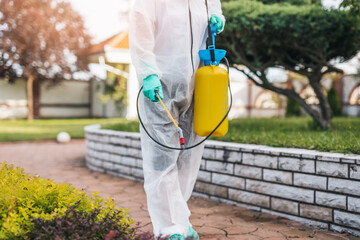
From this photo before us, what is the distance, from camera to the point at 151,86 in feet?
6.48

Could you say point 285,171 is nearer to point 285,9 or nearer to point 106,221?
point 106,221

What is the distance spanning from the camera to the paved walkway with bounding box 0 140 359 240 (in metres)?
2.57

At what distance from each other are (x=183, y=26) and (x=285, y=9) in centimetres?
271

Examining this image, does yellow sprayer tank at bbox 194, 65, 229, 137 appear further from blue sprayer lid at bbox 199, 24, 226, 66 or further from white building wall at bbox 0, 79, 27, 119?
white building wall at bbox 0, 79, 27, 119

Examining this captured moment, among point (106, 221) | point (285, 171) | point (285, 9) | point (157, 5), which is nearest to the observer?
point (106, 221)

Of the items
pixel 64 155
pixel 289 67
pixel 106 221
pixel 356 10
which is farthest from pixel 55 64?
pixel 106 221

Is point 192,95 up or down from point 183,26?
down

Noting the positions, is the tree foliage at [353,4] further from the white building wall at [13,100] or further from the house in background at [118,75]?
the white building wall at [13,100]

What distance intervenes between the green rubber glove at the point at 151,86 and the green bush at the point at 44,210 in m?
0.62

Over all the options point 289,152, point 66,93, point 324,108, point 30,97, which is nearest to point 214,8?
point 289,152

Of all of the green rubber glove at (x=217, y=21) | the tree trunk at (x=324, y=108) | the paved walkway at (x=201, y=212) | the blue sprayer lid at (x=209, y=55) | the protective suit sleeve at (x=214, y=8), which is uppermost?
the protective suit sleeve at (x=214, y=8)

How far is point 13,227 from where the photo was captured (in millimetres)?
1430

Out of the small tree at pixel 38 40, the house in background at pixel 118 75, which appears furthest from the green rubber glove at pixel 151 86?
the small tree at pixel 38 40

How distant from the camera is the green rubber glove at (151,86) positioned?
1977 millimetres
